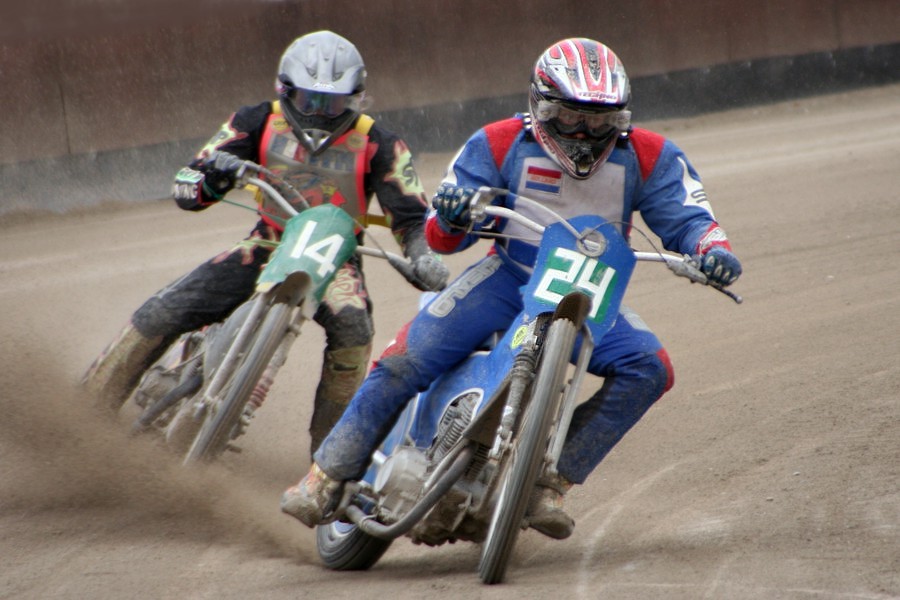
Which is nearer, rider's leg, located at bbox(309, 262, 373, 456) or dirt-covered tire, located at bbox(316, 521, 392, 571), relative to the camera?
dirt-covered tire, located at bbox(316, 521, 392, 571)

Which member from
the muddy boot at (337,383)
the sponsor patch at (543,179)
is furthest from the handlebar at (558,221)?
the muddy boot at (337,383)

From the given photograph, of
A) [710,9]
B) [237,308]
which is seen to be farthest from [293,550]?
[710,9]

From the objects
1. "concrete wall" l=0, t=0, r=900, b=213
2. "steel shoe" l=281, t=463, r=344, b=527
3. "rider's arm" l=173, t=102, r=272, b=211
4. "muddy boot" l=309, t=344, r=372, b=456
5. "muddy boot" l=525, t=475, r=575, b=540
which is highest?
"rider's arm" l=173, t=102, r=272, b=211

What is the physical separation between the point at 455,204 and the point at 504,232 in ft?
1.31

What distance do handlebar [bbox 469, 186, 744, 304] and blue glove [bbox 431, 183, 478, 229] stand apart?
31 mm

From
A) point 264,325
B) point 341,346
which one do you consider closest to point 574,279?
point 264,325

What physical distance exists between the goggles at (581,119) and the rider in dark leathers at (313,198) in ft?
4.97

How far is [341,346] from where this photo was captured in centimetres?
624

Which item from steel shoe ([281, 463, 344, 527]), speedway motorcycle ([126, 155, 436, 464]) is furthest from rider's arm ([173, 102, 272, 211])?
steel shoe ([281, 463, 344, 527])

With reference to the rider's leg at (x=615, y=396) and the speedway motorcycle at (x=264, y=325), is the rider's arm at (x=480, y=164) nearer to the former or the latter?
the speedway motorcycle at (x=264, y=325)

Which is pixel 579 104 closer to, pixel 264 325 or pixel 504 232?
pixel 504 232

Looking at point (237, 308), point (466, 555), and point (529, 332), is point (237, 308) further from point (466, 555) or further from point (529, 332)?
point (529, 332)

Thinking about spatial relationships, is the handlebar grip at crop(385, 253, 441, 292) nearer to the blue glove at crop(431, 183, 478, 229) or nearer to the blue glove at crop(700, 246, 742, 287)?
the blue glove at crop(431, 183, 478, 229)

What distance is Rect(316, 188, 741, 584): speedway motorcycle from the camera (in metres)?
4.12
